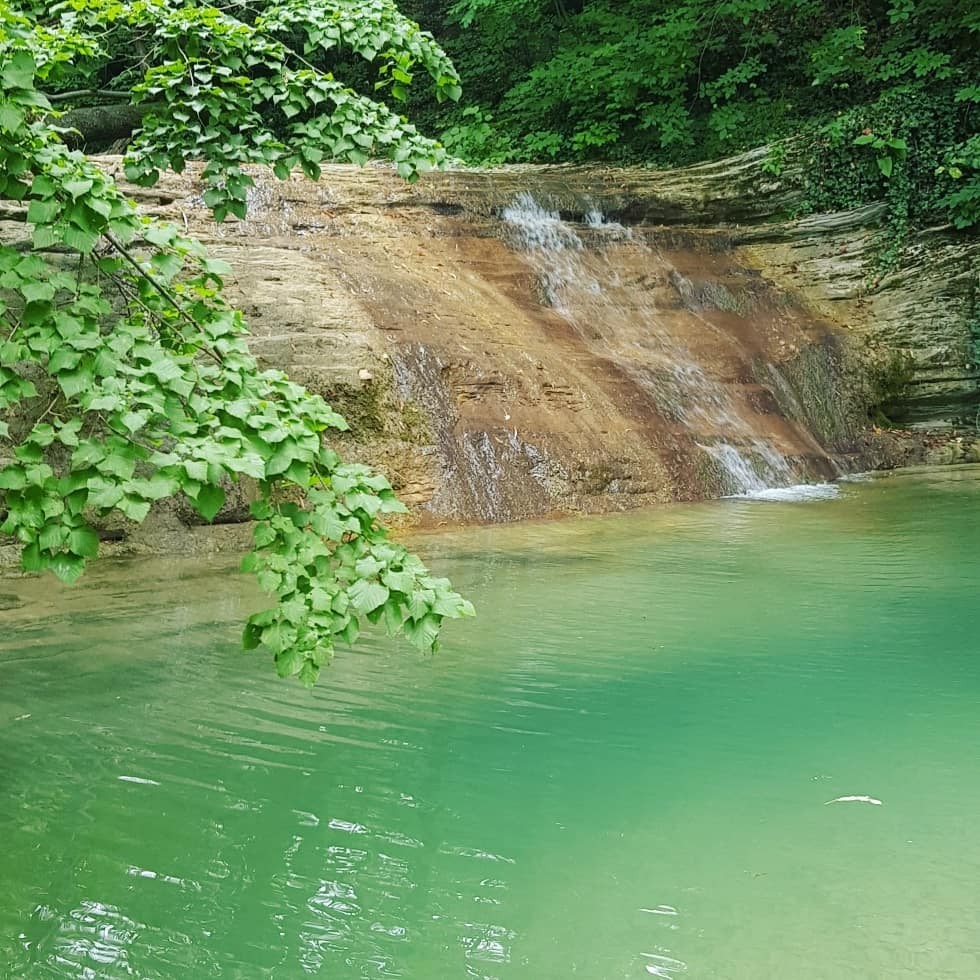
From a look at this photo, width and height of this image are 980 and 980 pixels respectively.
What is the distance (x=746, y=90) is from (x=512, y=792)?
16575 millimetres

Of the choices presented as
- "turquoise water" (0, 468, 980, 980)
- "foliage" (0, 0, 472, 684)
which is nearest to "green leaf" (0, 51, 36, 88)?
"foliage" (0, 0, 472, 684)

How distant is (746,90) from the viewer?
1742 centimetres

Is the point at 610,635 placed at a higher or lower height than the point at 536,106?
lower

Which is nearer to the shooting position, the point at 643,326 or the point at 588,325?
the point at 588,325

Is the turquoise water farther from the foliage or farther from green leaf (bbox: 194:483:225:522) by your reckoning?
green leaf (bbox: 194:483:225:522)

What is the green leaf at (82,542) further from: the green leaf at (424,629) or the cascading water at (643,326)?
the cascading water at (643,326)

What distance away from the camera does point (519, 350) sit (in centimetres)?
1014

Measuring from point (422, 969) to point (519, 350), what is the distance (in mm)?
8217

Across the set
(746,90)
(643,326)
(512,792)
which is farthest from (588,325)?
(512,792)

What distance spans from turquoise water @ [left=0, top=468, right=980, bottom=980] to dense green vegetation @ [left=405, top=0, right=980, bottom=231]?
10.5 metres

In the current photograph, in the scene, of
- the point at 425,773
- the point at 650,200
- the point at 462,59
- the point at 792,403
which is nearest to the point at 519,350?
the point at 792,403

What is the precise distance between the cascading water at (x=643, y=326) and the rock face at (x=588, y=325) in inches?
1.3

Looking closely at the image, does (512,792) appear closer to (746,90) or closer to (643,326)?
(643,326)

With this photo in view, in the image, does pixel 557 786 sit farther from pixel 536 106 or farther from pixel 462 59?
pixel 462 59
